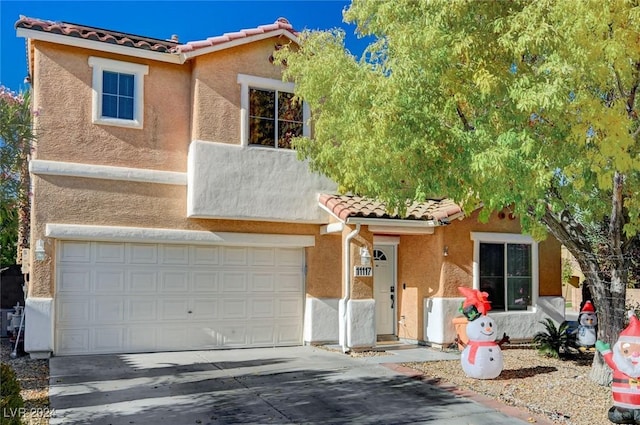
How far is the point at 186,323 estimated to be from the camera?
1348 cm

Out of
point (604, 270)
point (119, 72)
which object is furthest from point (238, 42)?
point (604, 270)

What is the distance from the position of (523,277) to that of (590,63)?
8.56m

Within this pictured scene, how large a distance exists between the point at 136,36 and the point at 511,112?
9.22 m

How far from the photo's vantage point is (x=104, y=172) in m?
12.6

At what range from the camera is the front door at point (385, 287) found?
15.5 meters

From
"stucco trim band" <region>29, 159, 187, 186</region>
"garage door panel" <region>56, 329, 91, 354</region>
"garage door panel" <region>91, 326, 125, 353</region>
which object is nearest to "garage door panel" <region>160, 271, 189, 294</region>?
"garage door panel" <region>91, 326, 125, 353</region>

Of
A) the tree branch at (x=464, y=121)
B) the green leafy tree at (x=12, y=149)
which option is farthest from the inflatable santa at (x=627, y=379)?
the green leafy tree at (x=12, y=149)

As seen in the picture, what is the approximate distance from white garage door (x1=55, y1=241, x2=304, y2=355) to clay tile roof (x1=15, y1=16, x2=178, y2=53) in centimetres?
453

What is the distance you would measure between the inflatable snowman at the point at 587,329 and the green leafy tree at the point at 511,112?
11.5ft

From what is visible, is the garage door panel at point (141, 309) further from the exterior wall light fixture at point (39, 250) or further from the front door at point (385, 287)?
the front door at point (385, 287)

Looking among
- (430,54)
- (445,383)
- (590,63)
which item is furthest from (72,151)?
(590,63)

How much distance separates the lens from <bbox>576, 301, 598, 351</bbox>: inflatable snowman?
14.0m

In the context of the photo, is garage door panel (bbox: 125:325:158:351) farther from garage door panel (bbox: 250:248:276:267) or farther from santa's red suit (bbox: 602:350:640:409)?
santa's red suit (bbox: 602:350:640:409)

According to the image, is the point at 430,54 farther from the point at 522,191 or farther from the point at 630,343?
the point at 630,343
